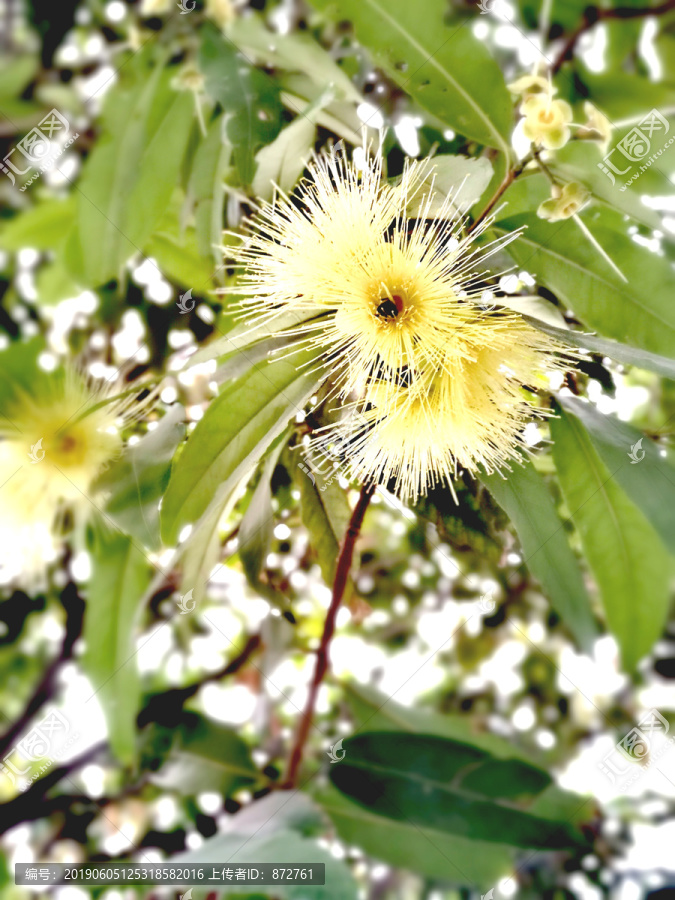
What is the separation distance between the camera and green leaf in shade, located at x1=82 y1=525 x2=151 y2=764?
869 mm

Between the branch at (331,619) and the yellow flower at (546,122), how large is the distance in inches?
14.4

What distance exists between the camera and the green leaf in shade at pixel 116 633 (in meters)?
0.87

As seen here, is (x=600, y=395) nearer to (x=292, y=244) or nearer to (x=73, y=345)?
(x=292, y=244)

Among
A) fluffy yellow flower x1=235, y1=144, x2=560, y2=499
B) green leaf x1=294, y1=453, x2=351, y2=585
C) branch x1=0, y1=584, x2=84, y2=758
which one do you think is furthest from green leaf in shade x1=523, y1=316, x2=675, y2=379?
branch x1=0, y1=584, x2=84, y2=758

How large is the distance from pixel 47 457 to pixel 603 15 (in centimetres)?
99

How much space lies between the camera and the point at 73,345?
1.16 m

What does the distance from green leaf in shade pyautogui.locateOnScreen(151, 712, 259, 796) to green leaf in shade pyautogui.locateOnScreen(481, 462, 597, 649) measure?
54cm

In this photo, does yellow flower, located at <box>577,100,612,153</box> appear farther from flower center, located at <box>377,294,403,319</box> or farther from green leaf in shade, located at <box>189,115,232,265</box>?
green leaf in shade, located at <box>189,115,232,265</box>

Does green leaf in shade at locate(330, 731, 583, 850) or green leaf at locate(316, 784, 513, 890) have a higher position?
green leaf in shade at locate(330, 731, 583, 850)

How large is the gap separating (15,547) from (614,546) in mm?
810

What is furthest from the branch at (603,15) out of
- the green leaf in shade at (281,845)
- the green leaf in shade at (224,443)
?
the green leaf in shade at (281,845)

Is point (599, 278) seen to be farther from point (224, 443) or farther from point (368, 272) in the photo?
point (224, 443)

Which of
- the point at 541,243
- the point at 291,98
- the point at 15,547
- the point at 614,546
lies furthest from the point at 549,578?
the point at 15,547

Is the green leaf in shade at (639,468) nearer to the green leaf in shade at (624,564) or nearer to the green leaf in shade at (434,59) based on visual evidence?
the green leaf in shade at (624,564)
